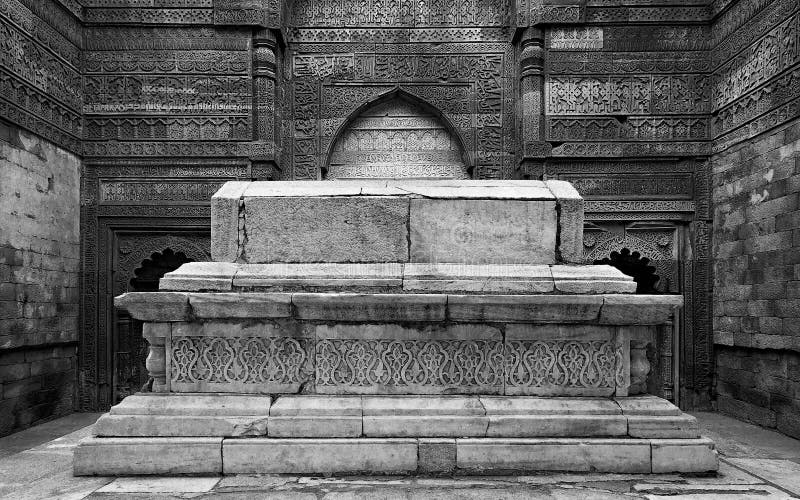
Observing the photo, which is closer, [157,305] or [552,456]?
[552,456]

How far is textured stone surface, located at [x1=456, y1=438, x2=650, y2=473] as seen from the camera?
2941 mm

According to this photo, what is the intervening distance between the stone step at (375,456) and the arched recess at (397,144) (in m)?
5.43

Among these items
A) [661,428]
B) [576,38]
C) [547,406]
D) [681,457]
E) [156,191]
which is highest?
[576,38]

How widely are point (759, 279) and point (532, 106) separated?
10.7 ft

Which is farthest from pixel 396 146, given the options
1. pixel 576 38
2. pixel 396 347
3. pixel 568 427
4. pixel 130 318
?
pixel 568 427

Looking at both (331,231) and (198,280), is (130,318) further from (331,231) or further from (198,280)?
(331,231)

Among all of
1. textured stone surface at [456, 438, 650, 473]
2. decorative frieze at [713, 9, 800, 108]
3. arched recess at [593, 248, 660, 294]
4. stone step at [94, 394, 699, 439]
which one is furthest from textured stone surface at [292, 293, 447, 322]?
decorative frieze at [713, 9, 800, 108]

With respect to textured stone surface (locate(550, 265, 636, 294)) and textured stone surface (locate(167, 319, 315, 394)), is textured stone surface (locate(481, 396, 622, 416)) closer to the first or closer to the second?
textured stone surface (locate(550, 265, 636, 294))

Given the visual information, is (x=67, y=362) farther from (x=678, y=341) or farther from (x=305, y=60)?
(x=678, y=341)

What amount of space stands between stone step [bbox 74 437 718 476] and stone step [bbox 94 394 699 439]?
6 cm

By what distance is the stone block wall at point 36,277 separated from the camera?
5996 millimetres

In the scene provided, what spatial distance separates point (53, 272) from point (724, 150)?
26.4ft

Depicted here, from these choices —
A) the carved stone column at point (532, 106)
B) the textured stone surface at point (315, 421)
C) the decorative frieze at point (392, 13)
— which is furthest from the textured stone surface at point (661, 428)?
the decorative frieze at point (392, 13)

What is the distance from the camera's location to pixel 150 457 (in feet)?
9.58
